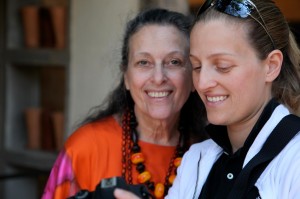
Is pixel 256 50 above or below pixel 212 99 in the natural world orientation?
above

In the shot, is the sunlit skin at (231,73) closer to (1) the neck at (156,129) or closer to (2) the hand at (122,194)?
(2) the hand at (122,194)

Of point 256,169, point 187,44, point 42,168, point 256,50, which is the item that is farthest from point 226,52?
point 42,168

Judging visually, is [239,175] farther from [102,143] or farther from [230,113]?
[102,143]

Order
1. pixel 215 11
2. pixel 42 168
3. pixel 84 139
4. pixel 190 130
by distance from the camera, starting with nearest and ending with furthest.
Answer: pixel 215 11 < pixel 84 139 < pixel 190 130 < pixel 42 168

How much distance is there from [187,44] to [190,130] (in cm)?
32

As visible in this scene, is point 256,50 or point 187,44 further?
point 187,44

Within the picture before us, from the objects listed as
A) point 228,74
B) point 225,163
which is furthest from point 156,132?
point 228,74

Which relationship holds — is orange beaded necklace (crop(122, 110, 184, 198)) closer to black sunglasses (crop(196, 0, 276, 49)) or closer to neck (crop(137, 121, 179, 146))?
neck (crop(137, 121, 179, 146))

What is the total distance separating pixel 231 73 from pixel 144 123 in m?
0.71

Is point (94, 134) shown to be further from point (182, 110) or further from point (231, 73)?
point (231, 73)

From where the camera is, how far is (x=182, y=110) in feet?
7.07

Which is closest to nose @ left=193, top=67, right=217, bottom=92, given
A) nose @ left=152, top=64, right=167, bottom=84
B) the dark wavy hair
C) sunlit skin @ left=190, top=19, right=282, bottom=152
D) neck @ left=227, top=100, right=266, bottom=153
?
sunlit skin @ left=190, top=19, right=282, bottom=152

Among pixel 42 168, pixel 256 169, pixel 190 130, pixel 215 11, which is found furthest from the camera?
pixel 42 168

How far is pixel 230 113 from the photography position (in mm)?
1455
